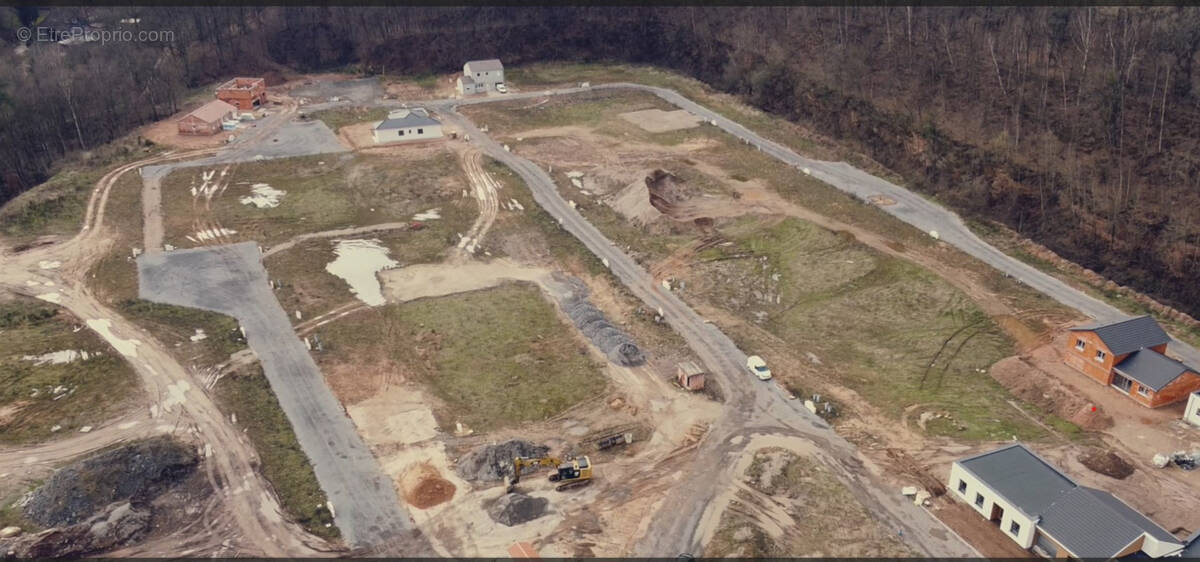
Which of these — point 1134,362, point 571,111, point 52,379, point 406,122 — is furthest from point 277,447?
point 571,111

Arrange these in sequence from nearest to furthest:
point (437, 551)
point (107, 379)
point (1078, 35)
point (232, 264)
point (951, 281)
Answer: point (437, 551) < point (107, 379) < point (951, 281) < point (232, 264) < point (1078, 35)

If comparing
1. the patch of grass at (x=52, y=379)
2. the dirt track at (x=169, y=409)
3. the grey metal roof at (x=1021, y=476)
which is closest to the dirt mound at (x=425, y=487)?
the dirt track at (x=169, y=409)

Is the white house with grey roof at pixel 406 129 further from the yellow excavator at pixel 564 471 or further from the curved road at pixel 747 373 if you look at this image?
the yellow excavator at pixel 564 471

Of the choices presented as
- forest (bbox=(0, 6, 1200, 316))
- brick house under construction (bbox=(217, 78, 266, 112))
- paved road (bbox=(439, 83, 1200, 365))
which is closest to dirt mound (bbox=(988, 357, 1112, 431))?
paved road (bbox=(439, 83, 1200, 365))

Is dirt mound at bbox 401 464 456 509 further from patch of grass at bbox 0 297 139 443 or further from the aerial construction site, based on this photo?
patch of grass at bbox 0 297 139 443

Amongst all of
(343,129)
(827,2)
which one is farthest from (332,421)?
(827,2)

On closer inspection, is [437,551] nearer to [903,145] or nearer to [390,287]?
[390,287]
